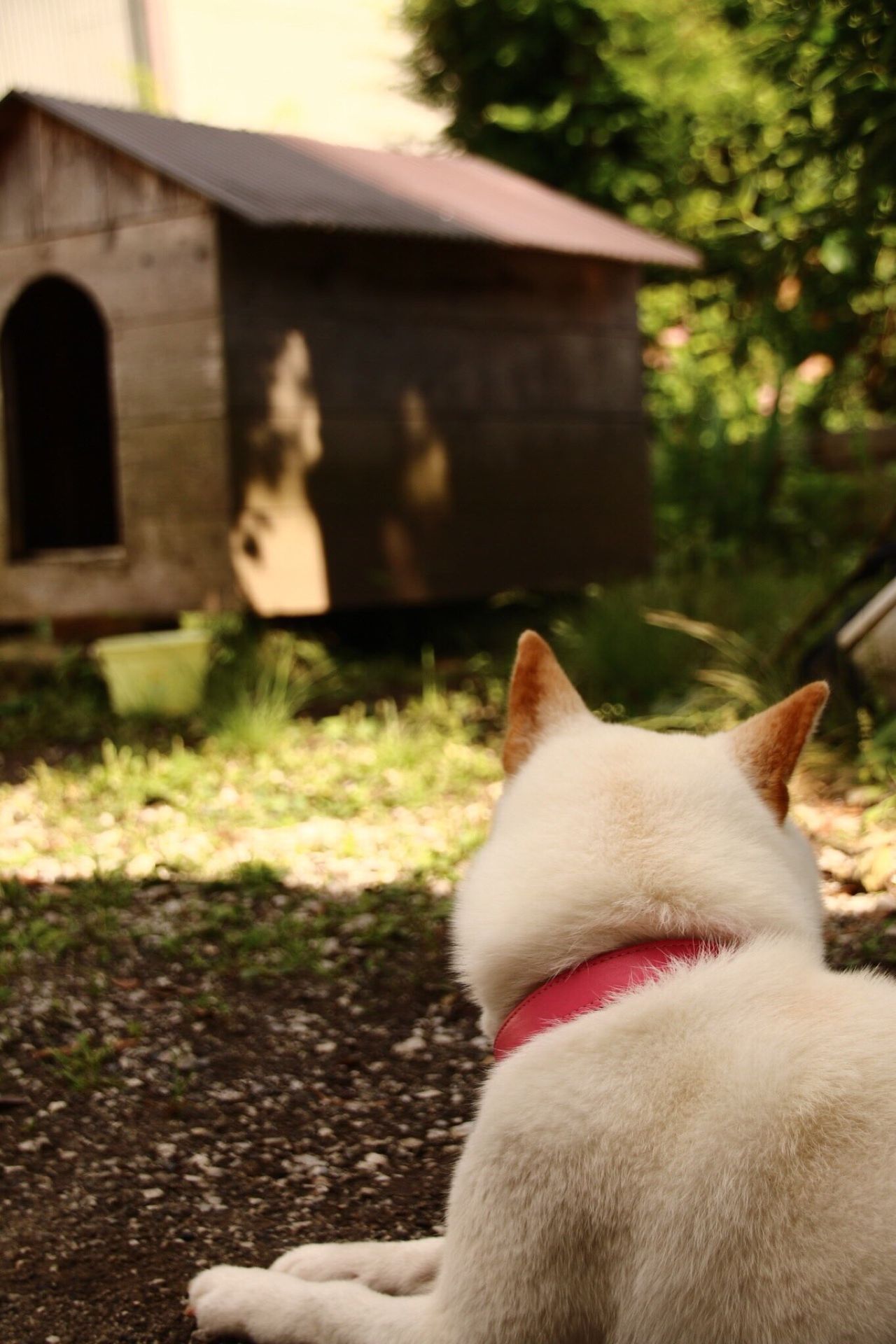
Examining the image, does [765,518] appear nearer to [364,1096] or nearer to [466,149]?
[466,149]

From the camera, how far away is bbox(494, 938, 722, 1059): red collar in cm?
159

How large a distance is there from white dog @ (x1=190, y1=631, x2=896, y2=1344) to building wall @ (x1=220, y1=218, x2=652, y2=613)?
14.7 ft

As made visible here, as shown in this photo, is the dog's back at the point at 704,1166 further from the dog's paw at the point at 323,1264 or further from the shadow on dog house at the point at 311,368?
the shadow on dog house at the point at 311,368

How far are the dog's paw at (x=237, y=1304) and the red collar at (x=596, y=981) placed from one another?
613 mm

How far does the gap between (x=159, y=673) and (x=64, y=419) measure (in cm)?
280

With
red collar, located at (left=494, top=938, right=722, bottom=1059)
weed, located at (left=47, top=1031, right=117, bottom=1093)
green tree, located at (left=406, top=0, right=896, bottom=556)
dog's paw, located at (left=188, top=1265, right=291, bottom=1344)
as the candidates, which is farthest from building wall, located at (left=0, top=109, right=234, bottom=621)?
red collar, located at (left=494, top=938, right=722, bottom=1059)

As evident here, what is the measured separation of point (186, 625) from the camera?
6.27m

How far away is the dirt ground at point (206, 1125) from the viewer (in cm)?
225

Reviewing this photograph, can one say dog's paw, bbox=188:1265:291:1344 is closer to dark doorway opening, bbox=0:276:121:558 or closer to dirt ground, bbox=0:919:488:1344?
dirt ground, bbox=0:919:488:1344

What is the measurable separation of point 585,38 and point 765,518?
153 inches

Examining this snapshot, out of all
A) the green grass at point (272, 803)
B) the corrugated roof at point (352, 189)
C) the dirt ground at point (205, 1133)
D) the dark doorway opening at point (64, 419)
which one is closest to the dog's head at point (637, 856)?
the dirt ground at point (205, 1133)

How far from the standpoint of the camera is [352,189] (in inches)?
259

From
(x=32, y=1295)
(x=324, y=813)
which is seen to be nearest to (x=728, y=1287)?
(x=32, y=1295)

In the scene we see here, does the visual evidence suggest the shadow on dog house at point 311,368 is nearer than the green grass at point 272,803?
No
